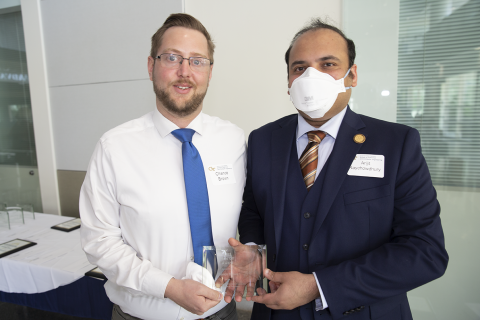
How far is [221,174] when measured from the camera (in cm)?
142

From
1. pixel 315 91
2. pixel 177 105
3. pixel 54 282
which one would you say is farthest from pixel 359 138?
pixel 54 282

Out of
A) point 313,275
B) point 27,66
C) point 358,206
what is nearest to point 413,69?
point 358,206

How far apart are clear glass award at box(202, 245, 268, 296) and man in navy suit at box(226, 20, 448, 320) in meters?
0.05

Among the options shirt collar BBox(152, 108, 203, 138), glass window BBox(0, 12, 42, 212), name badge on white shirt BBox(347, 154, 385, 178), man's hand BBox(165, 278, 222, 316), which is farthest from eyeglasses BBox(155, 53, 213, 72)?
glass window BBox(0, 12, 42, 212)

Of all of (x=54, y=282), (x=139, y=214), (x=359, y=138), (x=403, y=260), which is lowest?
(x=54, y=282)

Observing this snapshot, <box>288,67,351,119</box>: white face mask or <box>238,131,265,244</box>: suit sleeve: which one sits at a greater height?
<box>288,67,351,119</box>: white face mask

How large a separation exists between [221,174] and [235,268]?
45 centimetres

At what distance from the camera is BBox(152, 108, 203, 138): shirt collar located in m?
1.38

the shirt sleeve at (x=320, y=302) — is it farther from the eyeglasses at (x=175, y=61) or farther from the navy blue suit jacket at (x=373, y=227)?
the eyeglasses at (x=175, y=61)

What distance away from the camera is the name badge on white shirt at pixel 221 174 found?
140 cm

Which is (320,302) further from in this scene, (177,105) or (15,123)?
(15,123)

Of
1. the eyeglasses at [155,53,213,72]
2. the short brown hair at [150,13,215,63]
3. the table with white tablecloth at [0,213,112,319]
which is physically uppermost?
the short brown hair at [150,13,215,63]

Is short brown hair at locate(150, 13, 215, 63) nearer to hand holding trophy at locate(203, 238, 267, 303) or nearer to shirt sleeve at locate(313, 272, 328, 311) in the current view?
hand holding trophy at locate(203, 238, 267, 303)

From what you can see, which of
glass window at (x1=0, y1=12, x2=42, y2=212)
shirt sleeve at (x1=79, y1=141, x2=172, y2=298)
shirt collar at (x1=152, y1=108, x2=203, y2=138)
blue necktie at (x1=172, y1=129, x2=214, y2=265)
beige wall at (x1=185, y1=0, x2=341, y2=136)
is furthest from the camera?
glass window at (x1=0, y1=12, x2=42, y2=212)
